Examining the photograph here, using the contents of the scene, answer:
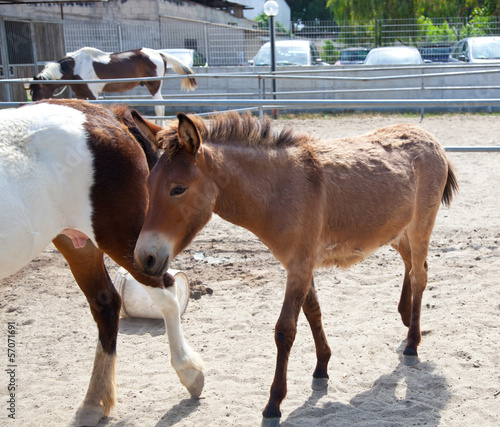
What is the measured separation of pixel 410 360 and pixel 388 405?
552mm

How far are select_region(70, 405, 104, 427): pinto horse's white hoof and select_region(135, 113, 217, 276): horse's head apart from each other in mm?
1100

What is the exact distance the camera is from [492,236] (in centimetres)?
572

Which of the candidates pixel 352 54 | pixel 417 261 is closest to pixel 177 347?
pixel 417 261

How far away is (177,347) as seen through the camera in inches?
126

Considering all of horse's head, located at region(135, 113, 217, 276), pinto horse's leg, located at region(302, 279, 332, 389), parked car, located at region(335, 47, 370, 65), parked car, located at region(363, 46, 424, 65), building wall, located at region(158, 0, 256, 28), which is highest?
building wall, located at region(158, 0, 256, 28)

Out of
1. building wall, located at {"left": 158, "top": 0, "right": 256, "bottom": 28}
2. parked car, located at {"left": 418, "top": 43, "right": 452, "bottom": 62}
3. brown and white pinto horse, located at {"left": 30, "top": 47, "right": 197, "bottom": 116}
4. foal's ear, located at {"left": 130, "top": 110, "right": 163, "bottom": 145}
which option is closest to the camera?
foal's ear, located at {"left": 130, "top": 110, "right": 163, "bottom": 145}

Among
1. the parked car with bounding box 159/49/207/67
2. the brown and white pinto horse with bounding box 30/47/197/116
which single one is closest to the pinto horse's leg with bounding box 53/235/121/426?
the brown and white pinto horse with bounding box 30/47/197/116

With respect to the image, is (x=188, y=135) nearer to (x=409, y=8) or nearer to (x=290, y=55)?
(x=290, y=55)

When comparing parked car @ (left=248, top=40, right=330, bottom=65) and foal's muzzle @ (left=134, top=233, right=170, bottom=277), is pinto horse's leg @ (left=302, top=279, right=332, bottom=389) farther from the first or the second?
parked car @ (left=248, top=40, right=330, bottom=65)

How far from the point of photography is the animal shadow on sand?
2912mm

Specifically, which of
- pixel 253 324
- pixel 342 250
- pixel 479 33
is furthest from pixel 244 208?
pixel 479 33

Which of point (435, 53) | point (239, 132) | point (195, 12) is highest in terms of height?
point (195, 12)

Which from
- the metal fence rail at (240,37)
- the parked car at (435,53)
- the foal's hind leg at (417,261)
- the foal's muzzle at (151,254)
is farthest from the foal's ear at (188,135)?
the parked car at (435,53)

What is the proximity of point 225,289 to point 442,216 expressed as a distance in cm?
315
